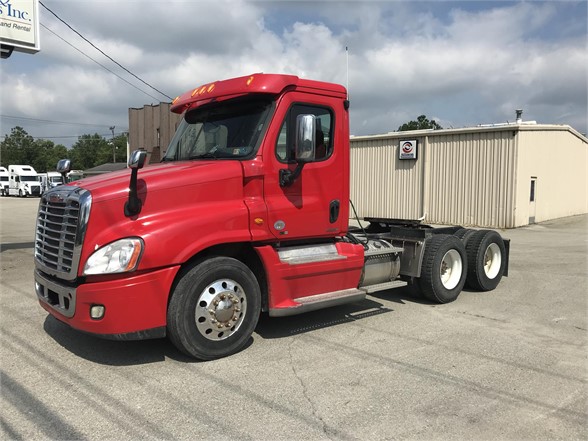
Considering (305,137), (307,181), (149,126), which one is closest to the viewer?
(305,137)

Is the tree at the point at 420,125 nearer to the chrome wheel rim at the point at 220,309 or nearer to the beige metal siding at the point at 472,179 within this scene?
the beige metal siding at the point at 472,179

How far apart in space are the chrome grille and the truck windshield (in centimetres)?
148

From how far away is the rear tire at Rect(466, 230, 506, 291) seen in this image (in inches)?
303

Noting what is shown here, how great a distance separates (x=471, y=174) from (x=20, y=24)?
→ 15806mm

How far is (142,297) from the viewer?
4.34 m

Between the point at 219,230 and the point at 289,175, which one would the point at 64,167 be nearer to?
the point at 219,230

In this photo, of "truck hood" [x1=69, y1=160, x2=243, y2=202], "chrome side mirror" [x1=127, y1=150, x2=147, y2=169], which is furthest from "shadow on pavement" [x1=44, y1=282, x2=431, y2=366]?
"chrome side mirror" [x1=127, y1=150, x2=147, y2=169]

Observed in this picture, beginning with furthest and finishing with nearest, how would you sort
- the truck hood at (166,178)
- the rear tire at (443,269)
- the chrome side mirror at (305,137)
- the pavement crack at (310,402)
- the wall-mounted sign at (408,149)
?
the wall-mounted sign at (408,149) < the rear tire at (443,269) < the chrome side mirror at (305,137) < the truck hood at (166,178) < the pavement crack at (310,402)

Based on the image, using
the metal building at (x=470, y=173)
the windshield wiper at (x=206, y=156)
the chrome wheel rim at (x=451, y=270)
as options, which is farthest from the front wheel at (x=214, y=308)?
the metal building at (x=470, y=173)

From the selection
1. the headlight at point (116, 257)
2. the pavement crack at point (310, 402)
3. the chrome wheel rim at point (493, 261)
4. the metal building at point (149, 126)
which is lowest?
the pavement crack at point (310, 402)

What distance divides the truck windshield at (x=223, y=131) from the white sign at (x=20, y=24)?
7841 millimetres

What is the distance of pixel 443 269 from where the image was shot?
7.29 meters

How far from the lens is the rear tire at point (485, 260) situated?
770 centimetres

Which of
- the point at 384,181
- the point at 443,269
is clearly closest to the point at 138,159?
the point at 443,269
